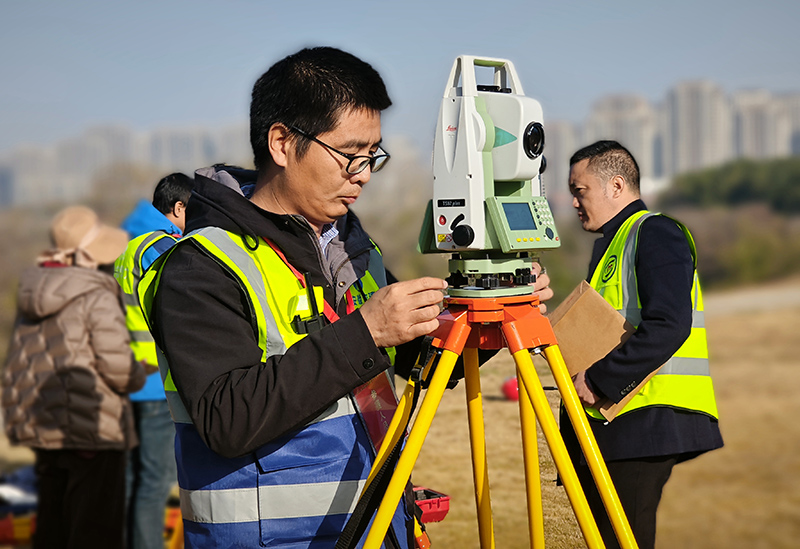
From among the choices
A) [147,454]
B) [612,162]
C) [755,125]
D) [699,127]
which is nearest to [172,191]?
[147,454]

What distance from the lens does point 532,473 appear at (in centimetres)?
208

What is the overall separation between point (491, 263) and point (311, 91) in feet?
2.01

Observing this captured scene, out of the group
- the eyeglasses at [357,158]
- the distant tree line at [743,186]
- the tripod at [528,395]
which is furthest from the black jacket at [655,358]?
the distant tree line at [743,186]

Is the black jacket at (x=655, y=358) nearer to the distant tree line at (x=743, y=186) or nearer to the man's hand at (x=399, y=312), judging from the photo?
the man's hand at (x=399, y=312)

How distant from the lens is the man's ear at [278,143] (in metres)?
1.84

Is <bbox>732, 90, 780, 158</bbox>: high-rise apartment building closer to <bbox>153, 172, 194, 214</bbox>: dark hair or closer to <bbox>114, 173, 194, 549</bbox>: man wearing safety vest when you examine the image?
<bbox>114, 173, 194, 549</bbox>: man wearing safety vest

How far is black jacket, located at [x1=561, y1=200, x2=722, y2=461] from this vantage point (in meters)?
2.96

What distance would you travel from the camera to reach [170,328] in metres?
1.63

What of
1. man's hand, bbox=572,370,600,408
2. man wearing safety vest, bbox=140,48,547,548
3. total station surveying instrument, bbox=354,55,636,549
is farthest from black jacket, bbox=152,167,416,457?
man's hand, bbox=572,370,600,408

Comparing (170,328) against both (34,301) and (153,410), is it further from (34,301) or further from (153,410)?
(153,410)

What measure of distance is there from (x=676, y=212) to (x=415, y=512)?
2836 cm

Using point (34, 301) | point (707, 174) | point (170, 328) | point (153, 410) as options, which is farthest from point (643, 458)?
point (707, 174)

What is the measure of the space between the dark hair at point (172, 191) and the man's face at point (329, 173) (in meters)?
1.80

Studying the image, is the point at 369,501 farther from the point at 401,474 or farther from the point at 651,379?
the point at 651,379
